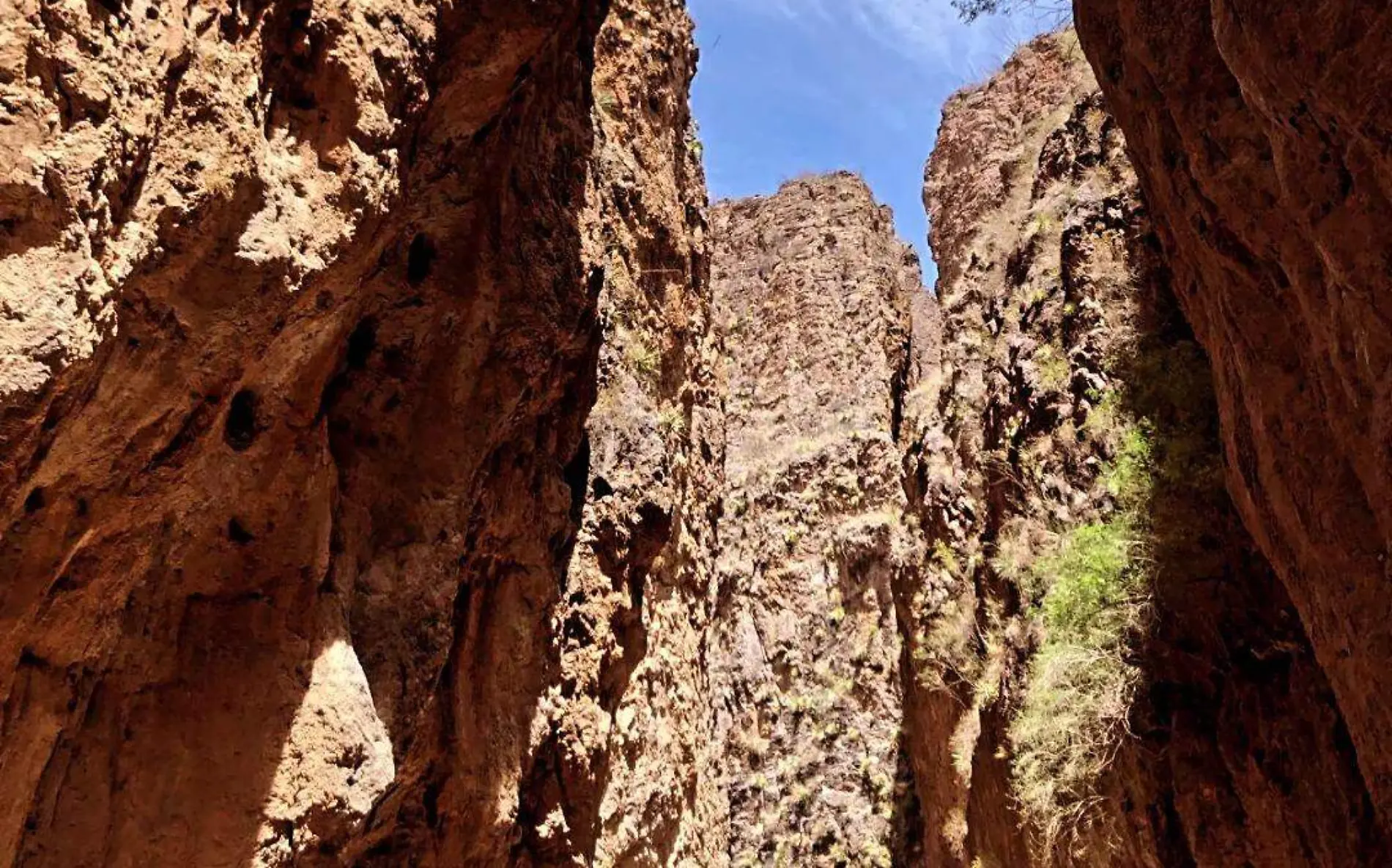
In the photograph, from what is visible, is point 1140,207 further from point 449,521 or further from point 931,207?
point 449,521

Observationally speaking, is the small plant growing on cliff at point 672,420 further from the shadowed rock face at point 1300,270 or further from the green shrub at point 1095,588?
the shadowed rock face at point 1300,270

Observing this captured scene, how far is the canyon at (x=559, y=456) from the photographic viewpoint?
11.5 ft

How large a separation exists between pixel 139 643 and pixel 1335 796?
6.45 metres

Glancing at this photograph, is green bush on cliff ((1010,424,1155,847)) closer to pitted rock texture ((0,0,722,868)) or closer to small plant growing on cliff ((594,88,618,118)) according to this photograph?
pitted rock texture ((0,0,722,868))

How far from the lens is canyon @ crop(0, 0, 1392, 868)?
3.51 metres

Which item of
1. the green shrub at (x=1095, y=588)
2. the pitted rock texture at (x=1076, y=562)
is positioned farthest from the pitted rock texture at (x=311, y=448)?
the pitted rock texture at (x=1076, y=562)

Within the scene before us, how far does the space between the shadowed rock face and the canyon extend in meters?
0.02

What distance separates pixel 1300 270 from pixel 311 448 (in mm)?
4508

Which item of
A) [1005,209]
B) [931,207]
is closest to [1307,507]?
[1005,209]

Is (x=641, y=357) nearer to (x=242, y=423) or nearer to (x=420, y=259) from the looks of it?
(x=420, y=259)

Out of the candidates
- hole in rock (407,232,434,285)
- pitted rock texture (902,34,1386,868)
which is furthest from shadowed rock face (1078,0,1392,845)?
hole in rock (407,232,434,285)

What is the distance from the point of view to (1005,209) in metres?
15.5

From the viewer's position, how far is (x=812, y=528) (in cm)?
2048

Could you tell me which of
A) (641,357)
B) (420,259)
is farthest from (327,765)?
(641,357)
